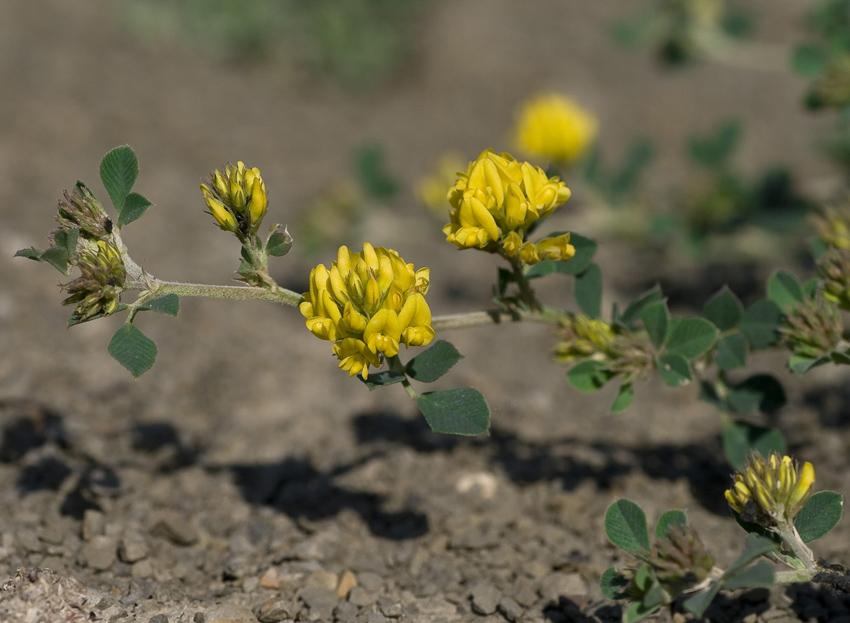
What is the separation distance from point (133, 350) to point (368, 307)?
49 centimetres

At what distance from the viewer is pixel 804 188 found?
3826mm

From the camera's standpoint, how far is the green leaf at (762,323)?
2.02 meters

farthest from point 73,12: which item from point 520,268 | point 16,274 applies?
point 520,268

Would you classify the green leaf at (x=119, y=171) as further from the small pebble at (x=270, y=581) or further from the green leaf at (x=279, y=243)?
the small pebble at (x=270, y=581)

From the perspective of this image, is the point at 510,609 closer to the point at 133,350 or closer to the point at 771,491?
the point at 771,491

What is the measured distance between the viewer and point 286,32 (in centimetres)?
579

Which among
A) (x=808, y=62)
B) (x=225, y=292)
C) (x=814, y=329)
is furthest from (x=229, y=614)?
(x=808, y=62)

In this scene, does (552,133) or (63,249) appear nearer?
(63,249)

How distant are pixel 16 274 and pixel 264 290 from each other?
2064 millimetres

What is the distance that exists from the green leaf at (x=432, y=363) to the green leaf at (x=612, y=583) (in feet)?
1.77

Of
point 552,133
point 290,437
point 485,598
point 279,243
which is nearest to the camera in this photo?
point 279,243

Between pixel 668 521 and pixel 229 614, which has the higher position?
pixel 668 521

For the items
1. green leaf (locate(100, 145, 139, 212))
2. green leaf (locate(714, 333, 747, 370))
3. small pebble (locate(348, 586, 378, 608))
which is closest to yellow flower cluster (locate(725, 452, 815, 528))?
green leaf (locate(714, 333, 747, 370))

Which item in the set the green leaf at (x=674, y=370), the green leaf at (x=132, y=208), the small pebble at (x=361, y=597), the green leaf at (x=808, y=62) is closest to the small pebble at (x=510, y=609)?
the small pebble at (x=361, y=597)
